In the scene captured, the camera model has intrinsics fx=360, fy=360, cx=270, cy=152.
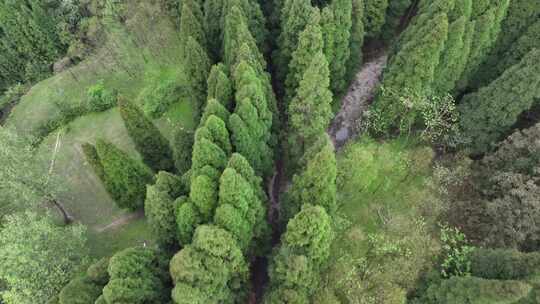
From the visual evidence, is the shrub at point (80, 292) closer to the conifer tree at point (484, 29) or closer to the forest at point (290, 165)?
the forest at point (290, 165)

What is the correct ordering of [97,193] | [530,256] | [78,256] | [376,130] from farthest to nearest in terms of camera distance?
[97,193] → [376,130] → [78,256] → [530,256]

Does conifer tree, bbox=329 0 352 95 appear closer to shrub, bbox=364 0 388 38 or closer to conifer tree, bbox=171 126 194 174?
shrub, bbox=364 0 388 38

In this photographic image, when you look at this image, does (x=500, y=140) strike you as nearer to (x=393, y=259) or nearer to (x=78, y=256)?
(x=393, y=259)

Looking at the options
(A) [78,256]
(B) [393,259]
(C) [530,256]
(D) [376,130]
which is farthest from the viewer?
(D) [376,130]

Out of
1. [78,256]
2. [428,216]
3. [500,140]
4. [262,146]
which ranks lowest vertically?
[428,216]

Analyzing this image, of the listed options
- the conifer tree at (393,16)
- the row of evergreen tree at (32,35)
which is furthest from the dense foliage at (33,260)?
the conifer tree at (393,16)

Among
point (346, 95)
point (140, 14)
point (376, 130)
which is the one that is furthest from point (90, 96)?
point (376, 130)

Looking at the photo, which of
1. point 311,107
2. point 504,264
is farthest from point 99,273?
A: point 504,264

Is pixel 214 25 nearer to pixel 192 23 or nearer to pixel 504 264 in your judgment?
pixel 192 23
